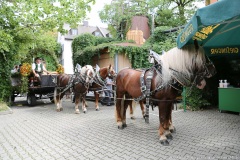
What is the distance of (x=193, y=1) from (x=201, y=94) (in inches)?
792

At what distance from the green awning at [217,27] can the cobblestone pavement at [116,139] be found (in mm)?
2153

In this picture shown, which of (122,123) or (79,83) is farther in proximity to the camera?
(79,83)

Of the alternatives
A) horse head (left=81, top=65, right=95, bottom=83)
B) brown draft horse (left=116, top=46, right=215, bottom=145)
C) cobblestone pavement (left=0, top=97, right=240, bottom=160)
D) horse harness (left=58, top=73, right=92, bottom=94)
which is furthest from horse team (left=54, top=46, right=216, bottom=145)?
horse harness (left=58, top=73, right=92, bottom=94)

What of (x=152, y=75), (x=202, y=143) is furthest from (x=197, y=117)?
(x=152, y=75)

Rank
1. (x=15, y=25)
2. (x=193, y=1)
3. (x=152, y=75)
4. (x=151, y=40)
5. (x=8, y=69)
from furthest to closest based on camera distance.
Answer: (x=193, y=1) → (x=151, y=40) → (x=8, y=69) → (x=15, y=25) → (x=152, y=75)

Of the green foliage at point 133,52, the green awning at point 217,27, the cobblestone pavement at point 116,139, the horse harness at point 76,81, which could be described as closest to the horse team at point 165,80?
the green awning at point 217,27

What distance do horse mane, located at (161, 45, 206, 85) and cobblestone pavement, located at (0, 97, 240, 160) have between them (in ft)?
4.86

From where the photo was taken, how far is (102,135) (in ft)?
15.8

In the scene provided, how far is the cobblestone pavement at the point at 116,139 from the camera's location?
3.58 metres

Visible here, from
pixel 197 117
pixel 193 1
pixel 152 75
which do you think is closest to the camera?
pixel 152 75

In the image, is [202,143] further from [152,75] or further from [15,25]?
[15,25]

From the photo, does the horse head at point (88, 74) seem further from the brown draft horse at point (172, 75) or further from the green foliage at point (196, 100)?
the green foliage at point (196, 100)

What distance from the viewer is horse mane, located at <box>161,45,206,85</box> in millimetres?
3594

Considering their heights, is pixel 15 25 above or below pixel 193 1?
below
